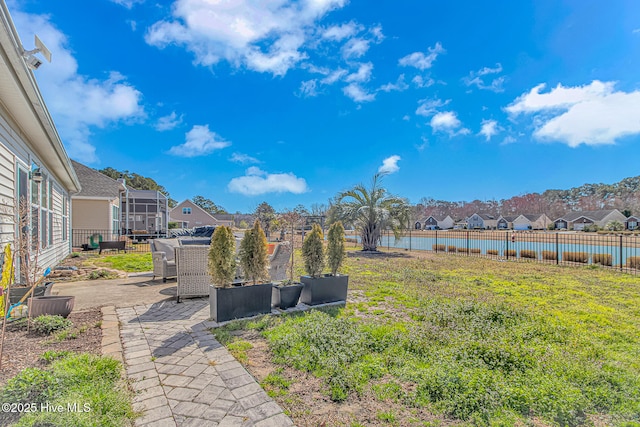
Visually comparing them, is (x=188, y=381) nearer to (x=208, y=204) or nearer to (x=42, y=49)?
(x=42, y=49)

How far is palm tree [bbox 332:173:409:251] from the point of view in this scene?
49.5 ft

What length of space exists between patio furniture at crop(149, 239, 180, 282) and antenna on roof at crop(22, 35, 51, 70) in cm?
371

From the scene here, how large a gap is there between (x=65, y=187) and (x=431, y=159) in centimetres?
2584

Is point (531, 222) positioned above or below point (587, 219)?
below

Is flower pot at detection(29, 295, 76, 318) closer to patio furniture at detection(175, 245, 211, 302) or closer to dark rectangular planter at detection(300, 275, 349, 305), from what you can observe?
patio furniture at detection(175, 245, 211, 302)

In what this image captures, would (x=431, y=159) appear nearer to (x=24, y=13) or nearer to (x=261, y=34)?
(x=261, y=34)

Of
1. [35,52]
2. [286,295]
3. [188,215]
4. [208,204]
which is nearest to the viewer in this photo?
[35,52]

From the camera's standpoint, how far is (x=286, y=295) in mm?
4602

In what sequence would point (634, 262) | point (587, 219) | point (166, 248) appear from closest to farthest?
point (166, 248) → point (634, 262) → point (587, 219)

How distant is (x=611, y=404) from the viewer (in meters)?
2.23

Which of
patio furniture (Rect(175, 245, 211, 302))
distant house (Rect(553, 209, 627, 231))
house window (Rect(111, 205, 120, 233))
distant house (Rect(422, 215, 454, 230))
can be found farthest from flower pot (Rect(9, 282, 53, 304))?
distant house (Rect(422, 215, 454, 230))

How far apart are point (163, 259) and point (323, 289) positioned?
145 inches

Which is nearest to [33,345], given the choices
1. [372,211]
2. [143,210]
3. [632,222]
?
[372,211]

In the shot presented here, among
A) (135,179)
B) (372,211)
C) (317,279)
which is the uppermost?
(135,179)
